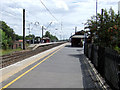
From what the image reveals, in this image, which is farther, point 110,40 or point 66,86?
point 110,40

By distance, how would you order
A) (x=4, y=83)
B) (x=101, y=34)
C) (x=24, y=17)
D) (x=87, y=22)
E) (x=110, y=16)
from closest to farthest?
(x=4, y=83), (x=101, y=34), (x=110, y=16), (x=87, y=22), (x=24, y=17)

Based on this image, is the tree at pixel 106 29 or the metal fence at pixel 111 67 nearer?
the metal fence at pixel 111 67

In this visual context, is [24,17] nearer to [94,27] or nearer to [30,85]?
[94,27]

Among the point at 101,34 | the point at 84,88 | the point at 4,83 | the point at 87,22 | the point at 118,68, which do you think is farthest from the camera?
the point at 87,22

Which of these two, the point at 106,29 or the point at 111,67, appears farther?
the point at 106,29

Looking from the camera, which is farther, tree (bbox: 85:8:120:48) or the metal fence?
tree (bbox: 85:8:120:48)

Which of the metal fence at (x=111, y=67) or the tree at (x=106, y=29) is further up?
the tree at (x=106, y=29)

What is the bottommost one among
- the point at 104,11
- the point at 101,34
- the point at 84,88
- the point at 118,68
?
the point at 84,88

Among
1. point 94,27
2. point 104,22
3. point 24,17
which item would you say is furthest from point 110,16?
point 24,17

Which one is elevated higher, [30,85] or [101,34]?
[101,34]

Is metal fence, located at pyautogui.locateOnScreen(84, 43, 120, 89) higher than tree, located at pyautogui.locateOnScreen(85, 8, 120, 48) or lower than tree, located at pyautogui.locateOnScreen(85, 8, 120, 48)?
lower

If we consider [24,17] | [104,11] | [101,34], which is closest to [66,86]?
[101,34]

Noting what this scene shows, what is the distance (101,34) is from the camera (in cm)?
1627

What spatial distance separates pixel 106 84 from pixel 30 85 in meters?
3.02
